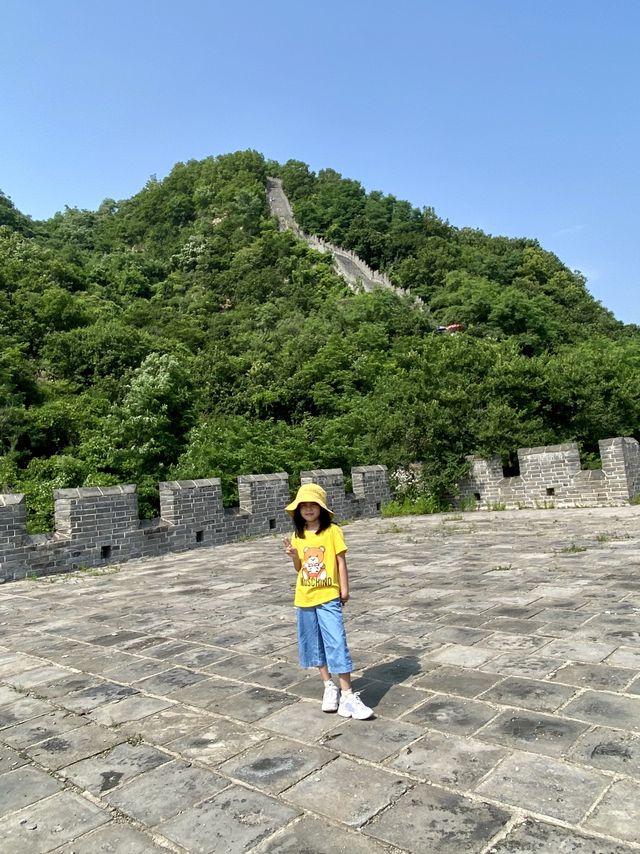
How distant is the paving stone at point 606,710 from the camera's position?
281 cm

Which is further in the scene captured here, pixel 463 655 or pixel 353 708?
pixel 463 655

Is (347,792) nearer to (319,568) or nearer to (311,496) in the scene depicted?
(319,568)

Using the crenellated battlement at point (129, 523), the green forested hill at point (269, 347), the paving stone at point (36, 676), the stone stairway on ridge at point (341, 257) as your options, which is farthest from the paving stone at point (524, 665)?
the stone stairway on ridge at point (341, 257)

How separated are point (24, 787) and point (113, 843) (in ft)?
2.24

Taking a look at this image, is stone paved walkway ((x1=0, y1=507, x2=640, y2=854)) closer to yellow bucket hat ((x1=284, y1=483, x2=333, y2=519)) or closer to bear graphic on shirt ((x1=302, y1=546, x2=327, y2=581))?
bear graphic on shirt ((x1=302, y1=546, x2=327, y2=581))

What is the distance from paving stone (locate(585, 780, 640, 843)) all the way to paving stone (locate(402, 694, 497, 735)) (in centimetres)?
69

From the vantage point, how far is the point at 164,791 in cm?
250

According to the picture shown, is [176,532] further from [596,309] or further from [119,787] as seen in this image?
[596,309]

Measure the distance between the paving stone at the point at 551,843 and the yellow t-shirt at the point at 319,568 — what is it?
146cm

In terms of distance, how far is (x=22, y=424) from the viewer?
75.4 ft

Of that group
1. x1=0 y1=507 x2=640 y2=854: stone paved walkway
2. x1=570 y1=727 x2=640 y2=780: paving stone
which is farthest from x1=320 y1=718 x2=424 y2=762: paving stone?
x1=570 y1=727 x2=640 y2=780: paving stone

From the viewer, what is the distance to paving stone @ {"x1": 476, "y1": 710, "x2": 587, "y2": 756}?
264cm

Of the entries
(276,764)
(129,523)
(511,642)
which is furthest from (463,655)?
(129,523)

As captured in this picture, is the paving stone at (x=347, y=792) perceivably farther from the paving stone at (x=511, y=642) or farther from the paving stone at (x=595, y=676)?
the paving stone at (x=511, y=642)
